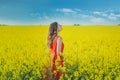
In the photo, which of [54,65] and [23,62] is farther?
[23,62]

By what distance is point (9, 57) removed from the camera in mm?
7441

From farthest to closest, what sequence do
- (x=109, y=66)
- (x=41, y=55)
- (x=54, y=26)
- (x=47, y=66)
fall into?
(x=41, y=55) → (x=109, y=66) → (x=54, y=26) → (x=47, y=66)

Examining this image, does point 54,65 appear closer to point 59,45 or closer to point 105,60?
point 59,45

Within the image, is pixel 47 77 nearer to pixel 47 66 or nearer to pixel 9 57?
pixel 47 66

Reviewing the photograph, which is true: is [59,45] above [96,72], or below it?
above

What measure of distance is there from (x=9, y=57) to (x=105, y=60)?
5.73ft

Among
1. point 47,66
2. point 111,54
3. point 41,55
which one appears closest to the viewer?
point 47,66

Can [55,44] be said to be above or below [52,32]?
below

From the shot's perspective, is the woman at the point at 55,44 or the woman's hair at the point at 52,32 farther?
the woman's hair at the point at 52,32

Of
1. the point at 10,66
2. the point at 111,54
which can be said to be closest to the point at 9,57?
the point at 10,66

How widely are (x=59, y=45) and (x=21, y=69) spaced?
2.57 feet

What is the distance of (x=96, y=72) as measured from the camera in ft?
19.3

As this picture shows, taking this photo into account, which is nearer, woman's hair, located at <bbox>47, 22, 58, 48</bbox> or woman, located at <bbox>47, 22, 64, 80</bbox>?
woman, located at <bbox>47, 22, 64, 80</bbox>

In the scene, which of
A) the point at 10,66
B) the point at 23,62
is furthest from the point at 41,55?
the point at 10,66
